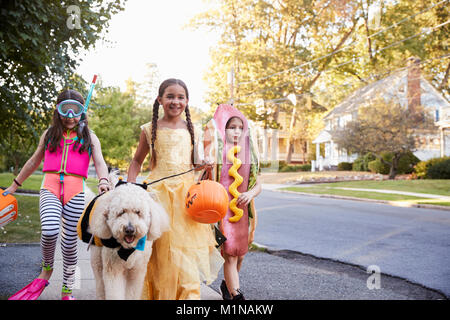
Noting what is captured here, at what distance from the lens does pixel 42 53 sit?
788 centimetres

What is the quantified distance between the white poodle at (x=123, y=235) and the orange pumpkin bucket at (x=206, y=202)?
10.8 inches

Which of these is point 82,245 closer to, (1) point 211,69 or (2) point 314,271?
(2) point 314,271

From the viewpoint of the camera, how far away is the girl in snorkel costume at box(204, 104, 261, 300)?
3.68 metres

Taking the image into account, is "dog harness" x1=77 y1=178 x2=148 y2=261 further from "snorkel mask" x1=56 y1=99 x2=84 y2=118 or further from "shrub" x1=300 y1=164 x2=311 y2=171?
"shrub" x1=300 y1=164 x2=311 y2=171

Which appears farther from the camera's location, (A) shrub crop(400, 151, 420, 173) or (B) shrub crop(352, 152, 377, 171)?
(B) shrub crop(352, 152, 377, 171)

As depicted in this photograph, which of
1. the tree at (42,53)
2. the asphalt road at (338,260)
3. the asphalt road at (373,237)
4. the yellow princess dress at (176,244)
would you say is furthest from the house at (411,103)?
the yellow princess dress at (176,244)

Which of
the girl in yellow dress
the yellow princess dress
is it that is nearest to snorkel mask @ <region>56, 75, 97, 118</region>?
the girl in yellow dress

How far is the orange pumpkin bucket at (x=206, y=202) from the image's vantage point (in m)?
2.93

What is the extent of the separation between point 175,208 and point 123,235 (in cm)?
81

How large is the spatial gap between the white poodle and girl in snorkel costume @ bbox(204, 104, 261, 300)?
103 cm

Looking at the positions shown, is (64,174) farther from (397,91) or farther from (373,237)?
(397,91)

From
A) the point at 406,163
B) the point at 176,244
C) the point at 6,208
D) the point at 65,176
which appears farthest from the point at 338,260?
the point at 406,163
